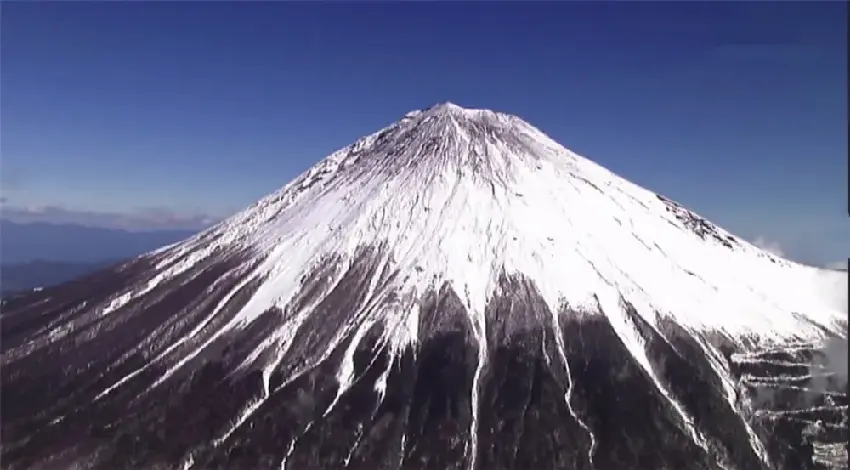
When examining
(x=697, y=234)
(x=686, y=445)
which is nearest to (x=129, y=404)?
(x=686, y=445)

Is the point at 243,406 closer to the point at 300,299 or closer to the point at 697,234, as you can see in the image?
the point at 300,299

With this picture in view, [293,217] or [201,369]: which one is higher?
[293,217]

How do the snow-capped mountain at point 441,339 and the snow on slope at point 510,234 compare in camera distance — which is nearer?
the snow-capped mountain at point 441,339

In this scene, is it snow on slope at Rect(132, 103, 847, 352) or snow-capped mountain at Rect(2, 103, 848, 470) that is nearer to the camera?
snow-capped mountain at Rect(2, 103, 848, 470)
